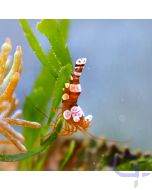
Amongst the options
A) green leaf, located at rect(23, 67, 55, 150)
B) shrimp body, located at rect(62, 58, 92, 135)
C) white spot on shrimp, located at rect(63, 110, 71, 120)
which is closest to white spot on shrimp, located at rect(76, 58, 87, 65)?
shrimp body, located at rect(62, 58, 92, 135)

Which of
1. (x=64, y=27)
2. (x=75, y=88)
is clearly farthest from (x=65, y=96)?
(x=64, y=27)

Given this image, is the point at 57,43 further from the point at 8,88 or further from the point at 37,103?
the point at 37,103

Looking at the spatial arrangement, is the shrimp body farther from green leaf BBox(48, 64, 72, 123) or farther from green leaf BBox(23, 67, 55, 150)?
green leaf BBox(23, 67, 55, 150)

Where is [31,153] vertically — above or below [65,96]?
below

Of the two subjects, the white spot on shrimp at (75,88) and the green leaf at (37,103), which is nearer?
the white spot on shrimp at (75,88)

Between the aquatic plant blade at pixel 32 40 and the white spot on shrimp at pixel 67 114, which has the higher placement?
the aquatic plant blade at pixel 32 40

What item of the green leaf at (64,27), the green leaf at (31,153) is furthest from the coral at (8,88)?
the green leaf at (64,27)

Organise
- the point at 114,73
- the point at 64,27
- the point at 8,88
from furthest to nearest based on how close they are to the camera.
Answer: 1. the point at 114,73
2. the point at 64,27
3. the point at 8,88

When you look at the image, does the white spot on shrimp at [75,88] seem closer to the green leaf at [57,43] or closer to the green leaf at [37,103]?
the green leaf at [57,43]
